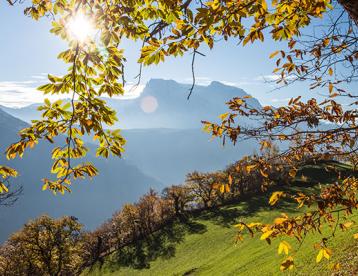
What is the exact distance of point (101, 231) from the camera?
79375 millimetres

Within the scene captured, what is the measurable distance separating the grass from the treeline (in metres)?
5.47

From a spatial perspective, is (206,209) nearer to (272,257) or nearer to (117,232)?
(117,232)

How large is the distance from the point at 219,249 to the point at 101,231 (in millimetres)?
40070

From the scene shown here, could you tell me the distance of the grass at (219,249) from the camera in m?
22.7

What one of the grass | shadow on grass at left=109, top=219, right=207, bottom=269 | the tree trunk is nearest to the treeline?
shadow on grass at left=109, top=219, right=207, bottom=269

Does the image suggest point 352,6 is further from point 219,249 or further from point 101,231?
point 101,231

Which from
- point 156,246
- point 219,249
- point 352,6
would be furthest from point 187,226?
point 352,6

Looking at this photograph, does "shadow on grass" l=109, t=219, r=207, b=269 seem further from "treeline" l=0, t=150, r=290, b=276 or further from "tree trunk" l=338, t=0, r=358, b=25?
"tree trunk" l=338, t=0, r=358, b=25

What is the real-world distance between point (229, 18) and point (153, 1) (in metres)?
1.39

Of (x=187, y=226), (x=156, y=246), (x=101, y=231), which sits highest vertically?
(x=187, y=226)

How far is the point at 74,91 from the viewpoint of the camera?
4.31 metres

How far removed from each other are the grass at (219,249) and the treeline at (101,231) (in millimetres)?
5469

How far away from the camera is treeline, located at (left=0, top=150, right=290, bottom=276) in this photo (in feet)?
160

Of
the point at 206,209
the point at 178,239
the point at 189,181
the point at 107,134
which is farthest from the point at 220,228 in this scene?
the point at 107,134
